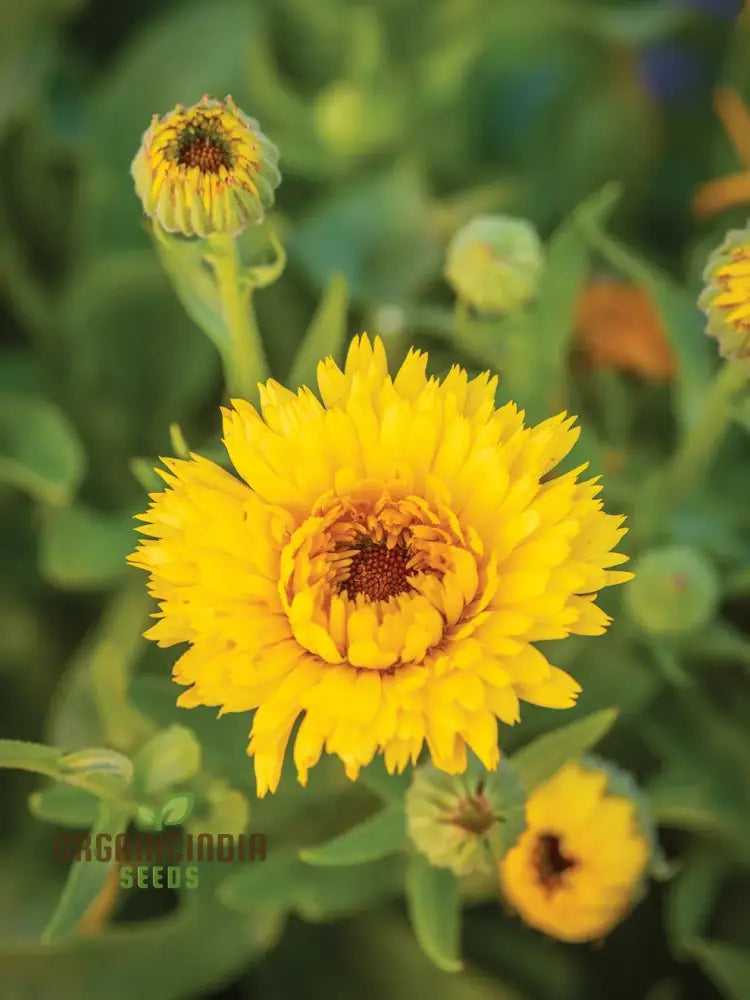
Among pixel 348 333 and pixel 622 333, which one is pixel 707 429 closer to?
pixel 622 333

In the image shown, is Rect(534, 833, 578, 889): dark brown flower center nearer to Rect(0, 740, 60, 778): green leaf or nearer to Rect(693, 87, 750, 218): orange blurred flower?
Rect(0, 740, 60, 778): green leaf

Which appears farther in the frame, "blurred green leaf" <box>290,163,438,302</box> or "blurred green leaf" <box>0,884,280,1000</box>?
"blurred green leaf" <box>290,163,438,302</box>

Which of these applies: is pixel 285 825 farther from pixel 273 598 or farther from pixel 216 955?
pixel 273 598

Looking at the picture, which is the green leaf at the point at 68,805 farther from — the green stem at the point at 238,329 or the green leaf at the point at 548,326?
the green leaf at the point at 548,326

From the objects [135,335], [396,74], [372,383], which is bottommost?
[372,383]

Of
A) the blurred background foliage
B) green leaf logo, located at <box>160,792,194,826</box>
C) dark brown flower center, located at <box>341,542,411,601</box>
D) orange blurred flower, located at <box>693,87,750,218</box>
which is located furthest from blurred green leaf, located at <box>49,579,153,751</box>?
orange blurred flower, located at <box>693,87,750,218</box>

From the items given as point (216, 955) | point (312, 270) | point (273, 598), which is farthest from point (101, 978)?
point (312, 270)

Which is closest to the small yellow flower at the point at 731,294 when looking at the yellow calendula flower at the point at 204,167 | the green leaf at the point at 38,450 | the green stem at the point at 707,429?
the green stem at the point at 707,429
